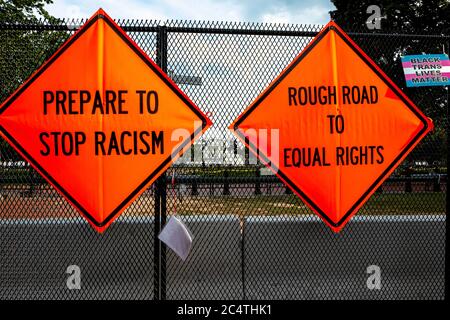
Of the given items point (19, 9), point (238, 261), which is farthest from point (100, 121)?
point (19, 9)

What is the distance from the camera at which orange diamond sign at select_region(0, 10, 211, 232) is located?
2.88 meters

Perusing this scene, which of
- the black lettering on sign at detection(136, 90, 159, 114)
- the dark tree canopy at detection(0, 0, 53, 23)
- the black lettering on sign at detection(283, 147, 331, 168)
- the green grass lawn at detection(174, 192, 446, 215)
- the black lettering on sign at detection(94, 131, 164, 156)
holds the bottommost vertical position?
the green grass lawn at detection(174, 192, 446, 215)

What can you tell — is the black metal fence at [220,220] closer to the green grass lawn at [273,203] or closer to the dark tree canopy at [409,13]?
the green grass lawn at [273,203]

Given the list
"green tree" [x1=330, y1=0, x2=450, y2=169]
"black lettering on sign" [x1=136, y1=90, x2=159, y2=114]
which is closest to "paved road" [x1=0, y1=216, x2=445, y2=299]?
"green tree" [x1=330, y1=0, x2=450, y2=169]

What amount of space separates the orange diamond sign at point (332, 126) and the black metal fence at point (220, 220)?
0.88 ft

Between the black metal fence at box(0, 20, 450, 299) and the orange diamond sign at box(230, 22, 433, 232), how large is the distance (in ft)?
0.88

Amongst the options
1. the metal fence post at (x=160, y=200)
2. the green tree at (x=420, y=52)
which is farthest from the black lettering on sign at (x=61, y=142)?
the green tree at (x=420, y=52)

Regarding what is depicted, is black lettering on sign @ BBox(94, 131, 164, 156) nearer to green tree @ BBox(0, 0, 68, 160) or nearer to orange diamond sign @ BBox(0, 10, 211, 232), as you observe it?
orange diamond sign @ BBox(0, 10, 211, 232)

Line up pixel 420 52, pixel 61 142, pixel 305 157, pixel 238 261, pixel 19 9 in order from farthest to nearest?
1. pixel 19 9
2. pixel 238 261
3. pixel 420 52
4. pixel 305 157
5. pixel 61 142

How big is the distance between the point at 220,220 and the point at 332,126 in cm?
175

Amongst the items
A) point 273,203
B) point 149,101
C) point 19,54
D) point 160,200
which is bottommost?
point 273,203

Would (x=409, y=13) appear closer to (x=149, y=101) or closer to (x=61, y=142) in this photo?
(x=149, y=101)

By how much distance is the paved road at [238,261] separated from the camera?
412 centimetres

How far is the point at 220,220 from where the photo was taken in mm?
4309
